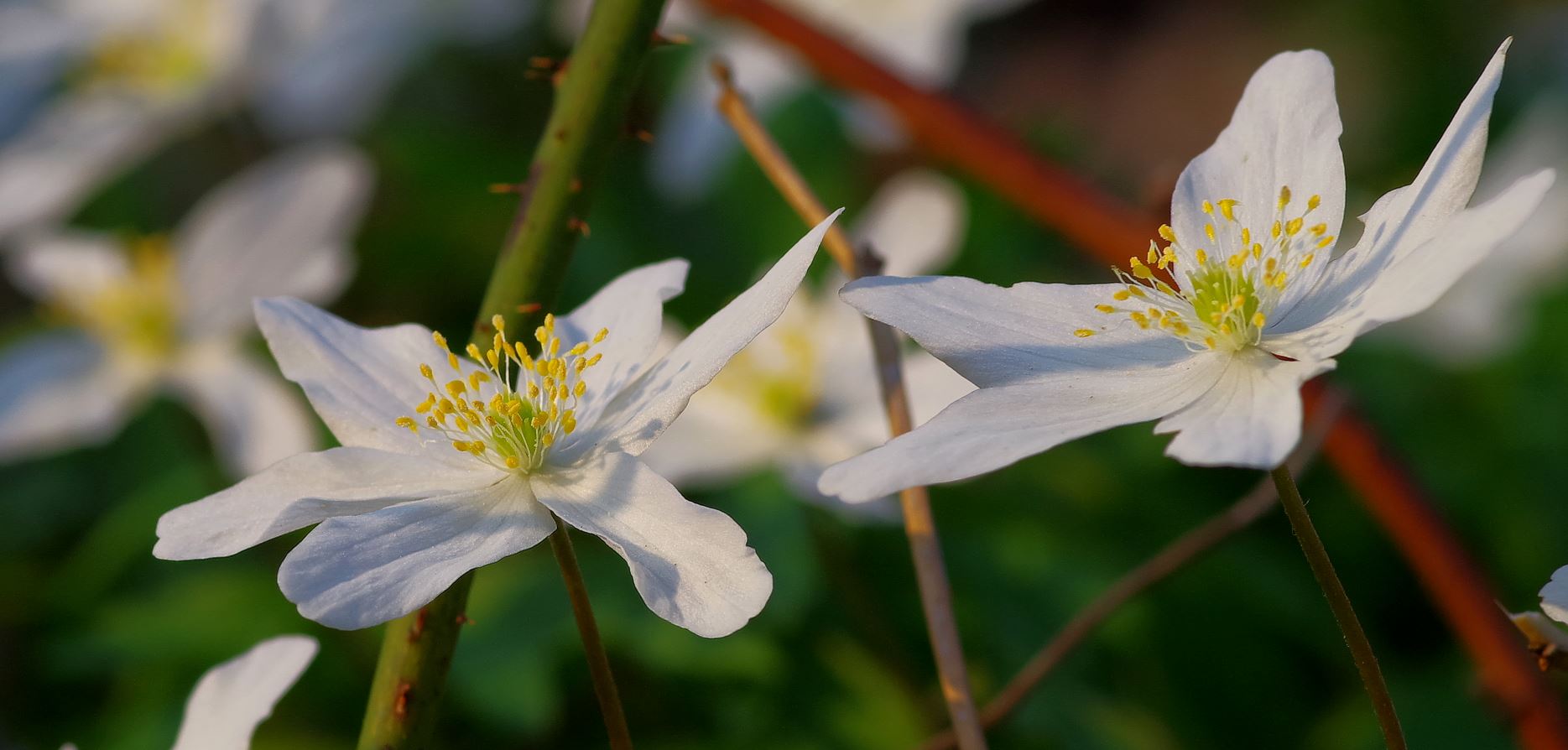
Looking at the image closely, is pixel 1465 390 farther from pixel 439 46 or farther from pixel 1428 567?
pixel 439 46

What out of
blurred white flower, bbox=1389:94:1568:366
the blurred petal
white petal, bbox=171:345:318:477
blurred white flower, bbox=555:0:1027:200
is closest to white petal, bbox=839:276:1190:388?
white petal, bbox=171:345:318:477

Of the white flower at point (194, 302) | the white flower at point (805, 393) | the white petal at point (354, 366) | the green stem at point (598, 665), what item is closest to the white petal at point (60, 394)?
the white flower at point (194, 302)

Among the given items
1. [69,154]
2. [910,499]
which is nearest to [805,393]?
[910,499]

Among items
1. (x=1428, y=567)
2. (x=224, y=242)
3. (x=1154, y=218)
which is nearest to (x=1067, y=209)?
(x=1154, y=218)

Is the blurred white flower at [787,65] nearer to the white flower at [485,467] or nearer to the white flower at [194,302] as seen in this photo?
the white flower at [194,302]

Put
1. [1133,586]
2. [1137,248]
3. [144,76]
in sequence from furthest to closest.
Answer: [144,76] → [1137,248] → [1133,586]

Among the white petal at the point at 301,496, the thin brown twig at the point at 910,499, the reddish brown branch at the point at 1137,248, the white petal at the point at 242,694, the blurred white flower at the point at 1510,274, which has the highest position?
the thin brown twig at the point at 910,499

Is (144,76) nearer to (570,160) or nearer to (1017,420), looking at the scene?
(570,160)
